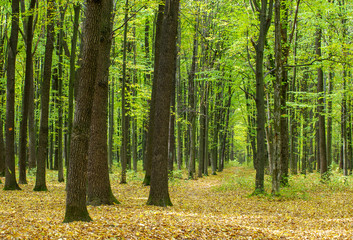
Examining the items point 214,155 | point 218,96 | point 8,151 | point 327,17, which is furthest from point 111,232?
point 218,96

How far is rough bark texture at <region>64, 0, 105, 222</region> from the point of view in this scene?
597cm

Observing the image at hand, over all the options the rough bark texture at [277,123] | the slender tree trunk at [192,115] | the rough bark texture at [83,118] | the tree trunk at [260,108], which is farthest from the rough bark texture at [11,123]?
the slender tree trunk at [192,115]

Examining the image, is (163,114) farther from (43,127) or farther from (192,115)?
(192,115)

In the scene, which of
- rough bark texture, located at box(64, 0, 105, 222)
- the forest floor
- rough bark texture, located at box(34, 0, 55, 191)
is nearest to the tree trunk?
the forest floor

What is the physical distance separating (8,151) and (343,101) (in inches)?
796

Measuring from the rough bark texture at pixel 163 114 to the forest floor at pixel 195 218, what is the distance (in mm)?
655

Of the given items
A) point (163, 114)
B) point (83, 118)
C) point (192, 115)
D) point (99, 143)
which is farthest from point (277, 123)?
point (192, 115)

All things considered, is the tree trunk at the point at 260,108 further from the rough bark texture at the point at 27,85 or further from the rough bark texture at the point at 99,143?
the rough bark texture at the point at 27,85

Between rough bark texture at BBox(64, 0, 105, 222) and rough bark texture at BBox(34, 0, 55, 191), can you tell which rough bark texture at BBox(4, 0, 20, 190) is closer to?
rough bark texture at BBox(34, 0, 55, 191)

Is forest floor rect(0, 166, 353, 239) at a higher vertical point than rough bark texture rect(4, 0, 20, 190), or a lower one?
lower

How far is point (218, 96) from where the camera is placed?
29.3 meters

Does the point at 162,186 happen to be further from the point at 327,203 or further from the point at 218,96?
the point at 218,96

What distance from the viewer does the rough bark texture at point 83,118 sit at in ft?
19.6

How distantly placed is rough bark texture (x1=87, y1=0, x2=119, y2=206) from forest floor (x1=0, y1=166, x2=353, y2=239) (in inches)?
22.4
